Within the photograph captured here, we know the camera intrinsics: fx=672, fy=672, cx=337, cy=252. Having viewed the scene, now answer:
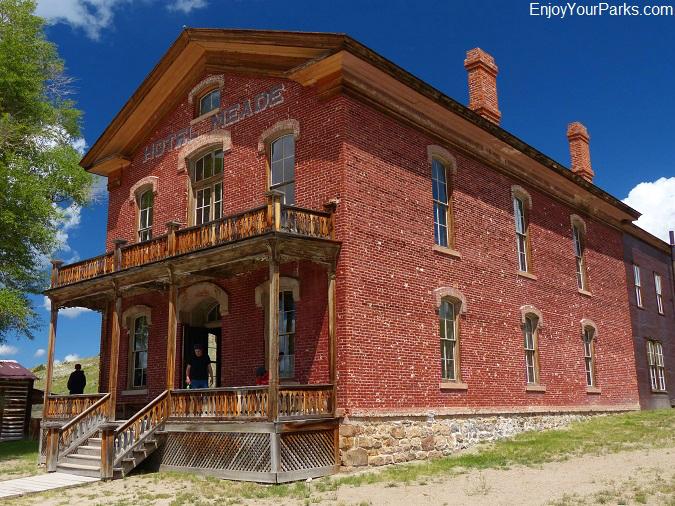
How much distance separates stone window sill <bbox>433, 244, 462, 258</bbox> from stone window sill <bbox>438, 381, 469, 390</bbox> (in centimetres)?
325

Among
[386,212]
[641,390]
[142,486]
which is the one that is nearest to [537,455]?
[386,212]

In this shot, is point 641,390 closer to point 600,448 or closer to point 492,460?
point 600,448

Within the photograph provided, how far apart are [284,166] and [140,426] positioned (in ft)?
22.4

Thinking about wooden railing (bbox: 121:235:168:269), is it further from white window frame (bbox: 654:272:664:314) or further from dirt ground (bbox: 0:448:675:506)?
white window frame (bbox: 654:272:664:314)

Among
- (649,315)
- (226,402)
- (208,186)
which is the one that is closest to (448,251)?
(208,186)

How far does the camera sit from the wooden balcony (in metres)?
13.4

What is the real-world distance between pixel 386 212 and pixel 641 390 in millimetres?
16252

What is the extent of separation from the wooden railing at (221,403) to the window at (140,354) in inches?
192

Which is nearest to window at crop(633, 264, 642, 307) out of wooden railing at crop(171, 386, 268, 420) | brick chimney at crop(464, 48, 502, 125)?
brick chimney at crop(464, 48, 502, 125)

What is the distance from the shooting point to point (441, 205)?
17.9m

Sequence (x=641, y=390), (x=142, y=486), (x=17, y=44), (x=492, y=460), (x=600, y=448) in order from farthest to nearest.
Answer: (x=641, y=390) → (x=17, y=44) → (x=600, y=448) → (x=492, y=460) → (x=142, y=486)

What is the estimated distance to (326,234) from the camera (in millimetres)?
14344

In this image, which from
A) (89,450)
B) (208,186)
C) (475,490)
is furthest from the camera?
(208,186)

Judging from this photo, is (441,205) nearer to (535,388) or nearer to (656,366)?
(535,388)
